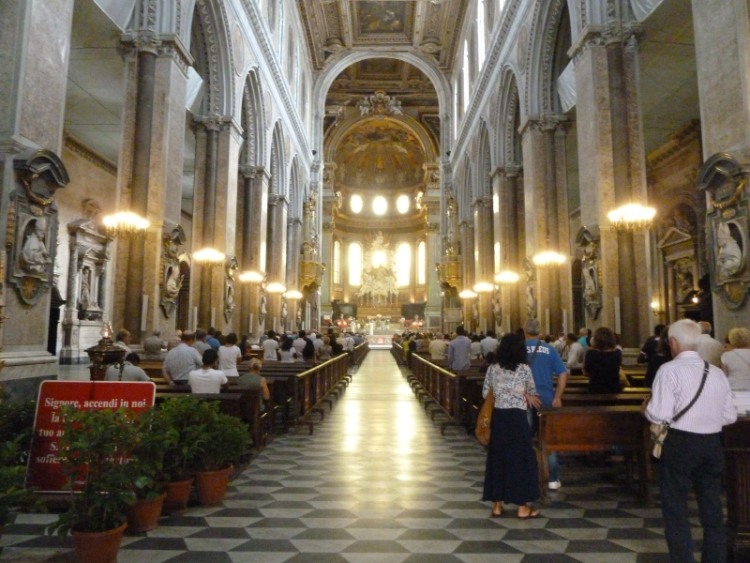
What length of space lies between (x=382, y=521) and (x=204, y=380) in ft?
10.7

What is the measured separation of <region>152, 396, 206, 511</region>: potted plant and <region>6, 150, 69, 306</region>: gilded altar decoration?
3.27 meters

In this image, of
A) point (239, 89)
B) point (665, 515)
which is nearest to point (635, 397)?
Answer: point (665, 515)

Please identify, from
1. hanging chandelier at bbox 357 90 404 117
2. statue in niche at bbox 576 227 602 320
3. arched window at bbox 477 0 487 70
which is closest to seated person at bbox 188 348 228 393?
statue in niche at bbox 576 227 602 320

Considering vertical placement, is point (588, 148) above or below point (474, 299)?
above

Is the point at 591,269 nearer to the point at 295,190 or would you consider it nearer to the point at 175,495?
the point at 175,495

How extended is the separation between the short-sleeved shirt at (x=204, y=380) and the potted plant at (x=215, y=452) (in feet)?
6.10

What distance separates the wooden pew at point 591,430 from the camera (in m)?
5.70

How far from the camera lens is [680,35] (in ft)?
41.9

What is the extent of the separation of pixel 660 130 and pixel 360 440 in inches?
612

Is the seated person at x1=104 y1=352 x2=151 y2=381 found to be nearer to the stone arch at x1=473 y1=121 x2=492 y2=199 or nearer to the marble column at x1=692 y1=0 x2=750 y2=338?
the marble column at x1=692 y1=0 x2=750 y2=338

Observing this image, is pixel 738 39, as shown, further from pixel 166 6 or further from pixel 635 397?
pixel 166 6

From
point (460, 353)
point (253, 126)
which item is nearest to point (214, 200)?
point (253, 126)

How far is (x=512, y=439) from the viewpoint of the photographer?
5.02 meters

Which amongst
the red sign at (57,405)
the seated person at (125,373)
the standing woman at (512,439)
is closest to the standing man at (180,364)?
the seated person at (125,373)
